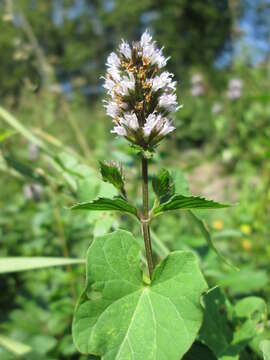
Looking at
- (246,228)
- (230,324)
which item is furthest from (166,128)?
(246,228)

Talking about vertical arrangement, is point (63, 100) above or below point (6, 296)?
above

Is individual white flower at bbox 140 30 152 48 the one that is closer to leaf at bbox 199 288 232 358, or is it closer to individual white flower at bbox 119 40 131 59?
individual white flower at bbox 119 40 131 59

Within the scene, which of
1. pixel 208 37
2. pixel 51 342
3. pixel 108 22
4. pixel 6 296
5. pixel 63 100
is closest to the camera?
pixel 51 342

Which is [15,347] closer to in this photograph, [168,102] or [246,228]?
[168,102]

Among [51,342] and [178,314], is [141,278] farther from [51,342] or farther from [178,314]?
[51,342]

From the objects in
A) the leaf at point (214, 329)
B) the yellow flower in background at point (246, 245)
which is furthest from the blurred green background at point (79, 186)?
the leaf at point (214, 329)

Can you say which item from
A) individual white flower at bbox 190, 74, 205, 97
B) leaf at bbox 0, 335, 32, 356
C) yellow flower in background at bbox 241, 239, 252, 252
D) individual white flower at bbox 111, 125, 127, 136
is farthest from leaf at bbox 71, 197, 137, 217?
individual white flower at bbox 190, 74, 205, 97

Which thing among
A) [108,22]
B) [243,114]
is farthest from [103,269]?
[108,22]
